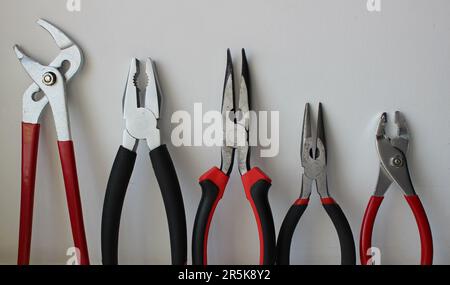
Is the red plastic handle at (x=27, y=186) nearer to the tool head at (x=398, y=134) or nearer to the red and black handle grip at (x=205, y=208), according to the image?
the red and black handle grip at (x=205, y=208)

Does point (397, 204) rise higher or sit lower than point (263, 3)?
lower

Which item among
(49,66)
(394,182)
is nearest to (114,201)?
Result: (49,66)

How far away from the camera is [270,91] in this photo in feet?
2.63

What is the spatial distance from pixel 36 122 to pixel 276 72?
444 millimetres

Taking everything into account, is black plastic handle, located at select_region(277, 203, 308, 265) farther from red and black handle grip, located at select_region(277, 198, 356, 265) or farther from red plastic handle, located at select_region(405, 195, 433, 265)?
red plastic handle, located at select_region(405, 195, 433, 265)

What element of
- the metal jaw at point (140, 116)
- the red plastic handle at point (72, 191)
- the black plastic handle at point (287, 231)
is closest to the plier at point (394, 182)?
the black plastic handle at point (287, 231)

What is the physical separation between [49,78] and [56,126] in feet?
0.28

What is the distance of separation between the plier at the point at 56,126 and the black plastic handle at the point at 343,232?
0.44 m

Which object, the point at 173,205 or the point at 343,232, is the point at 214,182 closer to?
the point at 173,205

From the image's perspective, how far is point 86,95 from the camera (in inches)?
32.1

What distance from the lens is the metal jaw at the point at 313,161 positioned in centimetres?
77
